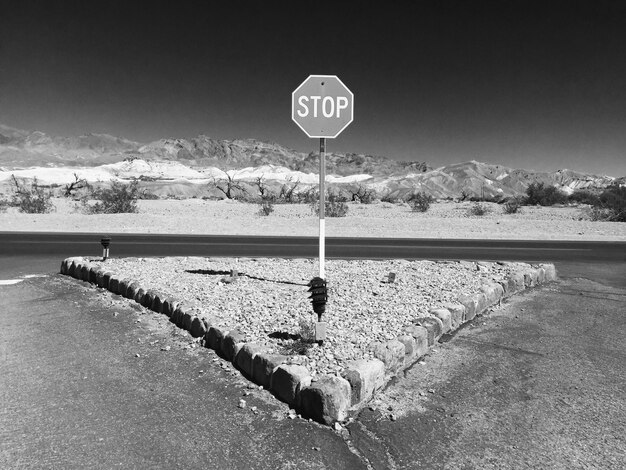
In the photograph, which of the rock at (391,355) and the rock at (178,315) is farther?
the rock at (178,315)

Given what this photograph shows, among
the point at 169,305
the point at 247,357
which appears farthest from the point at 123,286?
the point at 247,357

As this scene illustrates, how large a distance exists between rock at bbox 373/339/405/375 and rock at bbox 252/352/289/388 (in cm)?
84

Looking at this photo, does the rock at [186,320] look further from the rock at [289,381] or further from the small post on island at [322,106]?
the small post on island at [322,106]

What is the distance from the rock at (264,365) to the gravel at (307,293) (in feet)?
0.52

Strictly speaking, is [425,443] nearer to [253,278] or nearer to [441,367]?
[441,367]

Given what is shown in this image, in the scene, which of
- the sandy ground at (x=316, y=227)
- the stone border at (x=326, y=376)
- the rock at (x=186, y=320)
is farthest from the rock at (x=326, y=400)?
the sandy ground at (x=316, y=227)

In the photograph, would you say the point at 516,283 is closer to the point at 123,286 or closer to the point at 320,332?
the point at 320,332

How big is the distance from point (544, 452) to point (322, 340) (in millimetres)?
2082

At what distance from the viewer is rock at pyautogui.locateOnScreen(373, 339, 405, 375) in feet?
15.1

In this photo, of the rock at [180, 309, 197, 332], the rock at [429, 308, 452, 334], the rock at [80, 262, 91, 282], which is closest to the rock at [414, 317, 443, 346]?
the rock at [429, 308, 452, 334]

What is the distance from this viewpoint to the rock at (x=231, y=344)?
491 centimetres

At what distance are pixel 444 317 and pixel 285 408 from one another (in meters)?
2.74

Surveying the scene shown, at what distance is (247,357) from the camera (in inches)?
184

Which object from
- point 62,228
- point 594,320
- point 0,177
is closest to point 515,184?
point 0,177
